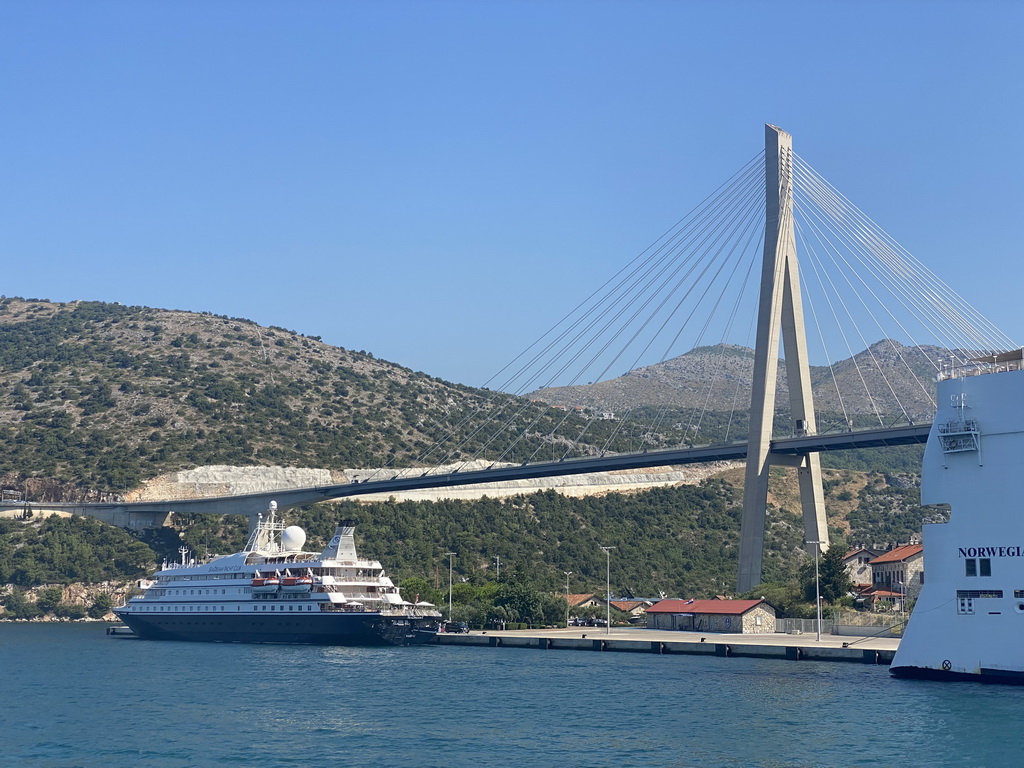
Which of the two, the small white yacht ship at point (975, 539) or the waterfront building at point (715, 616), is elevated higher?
the small white yacht ship at point (975, 539)

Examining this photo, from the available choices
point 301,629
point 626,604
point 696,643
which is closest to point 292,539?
point 301,629

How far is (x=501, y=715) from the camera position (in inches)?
1262

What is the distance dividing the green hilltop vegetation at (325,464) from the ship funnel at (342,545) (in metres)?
11.0

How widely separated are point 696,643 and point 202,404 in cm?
6573

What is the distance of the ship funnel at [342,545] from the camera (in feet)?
197

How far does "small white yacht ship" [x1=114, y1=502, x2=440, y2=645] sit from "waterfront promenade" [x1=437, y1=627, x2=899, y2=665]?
12.9 feet

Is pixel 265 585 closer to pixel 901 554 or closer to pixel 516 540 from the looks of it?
pixel 516 540

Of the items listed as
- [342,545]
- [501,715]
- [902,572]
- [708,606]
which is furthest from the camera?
[342,545]

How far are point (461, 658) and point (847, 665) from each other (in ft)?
52.8

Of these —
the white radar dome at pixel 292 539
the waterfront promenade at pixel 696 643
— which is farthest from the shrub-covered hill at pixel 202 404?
the waterfront promenade at pixel 696 643

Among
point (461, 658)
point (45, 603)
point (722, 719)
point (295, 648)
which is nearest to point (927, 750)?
point (722, 719)

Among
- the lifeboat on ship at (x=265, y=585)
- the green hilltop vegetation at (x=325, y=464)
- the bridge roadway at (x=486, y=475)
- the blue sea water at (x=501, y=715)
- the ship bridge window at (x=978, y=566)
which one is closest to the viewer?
the blue sea water at (x=501, y=715)

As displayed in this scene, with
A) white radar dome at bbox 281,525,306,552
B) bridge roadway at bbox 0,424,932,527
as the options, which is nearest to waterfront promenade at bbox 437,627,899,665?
bridge roadway at bbox 0,424,932,527

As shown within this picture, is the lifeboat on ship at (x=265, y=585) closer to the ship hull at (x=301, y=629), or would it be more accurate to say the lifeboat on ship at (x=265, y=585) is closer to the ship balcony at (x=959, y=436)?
the ship hull at (x=301, y=629)
